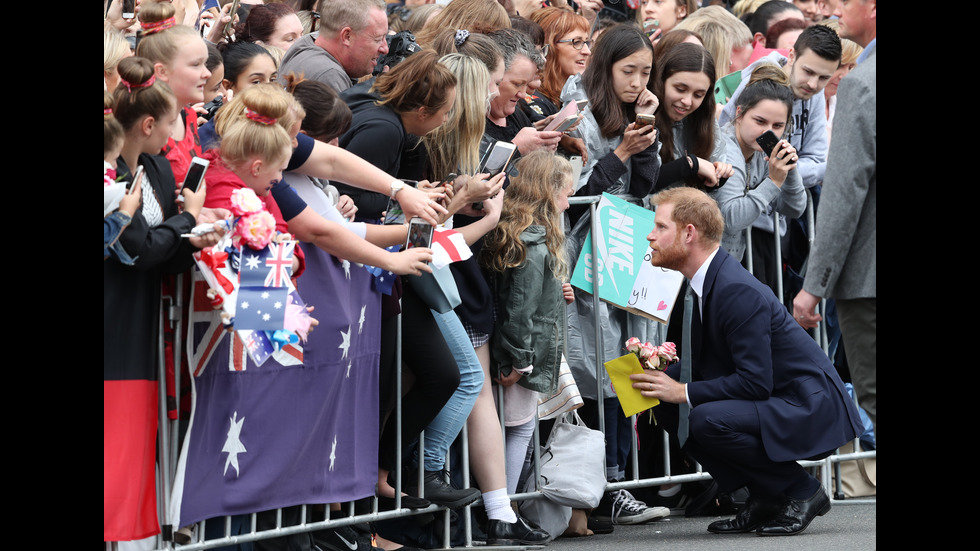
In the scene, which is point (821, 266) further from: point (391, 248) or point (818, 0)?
point (818, 0)

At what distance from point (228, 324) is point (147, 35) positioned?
1183 millimetres

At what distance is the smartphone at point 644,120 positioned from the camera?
20.5 ft

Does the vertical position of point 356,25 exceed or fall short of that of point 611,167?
it exceeds it

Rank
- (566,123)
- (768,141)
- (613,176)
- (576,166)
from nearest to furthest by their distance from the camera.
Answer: (566,123)
(576,166)
(613,176)
(768,141)

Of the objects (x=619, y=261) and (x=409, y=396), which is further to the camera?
(x=619, y=261)

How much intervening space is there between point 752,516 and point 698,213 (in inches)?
56.6

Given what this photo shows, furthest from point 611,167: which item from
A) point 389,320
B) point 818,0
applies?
point 818,0

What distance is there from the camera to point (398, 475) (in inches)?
208

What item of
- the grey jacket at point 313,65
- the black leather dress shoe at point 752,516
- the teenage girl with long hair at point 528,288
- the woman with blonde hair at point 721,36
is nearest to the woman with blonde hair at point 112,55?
the grey jacket at point 313,65

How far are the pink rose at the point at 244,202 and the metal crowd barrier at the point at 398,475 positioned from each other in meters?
0.38

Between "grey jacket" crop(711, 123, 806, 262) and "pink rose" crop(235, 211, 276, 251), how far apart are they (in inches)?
123

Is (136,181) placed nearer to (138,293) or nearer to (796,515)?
(138,293)

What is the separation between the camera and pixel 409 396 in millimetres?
5297

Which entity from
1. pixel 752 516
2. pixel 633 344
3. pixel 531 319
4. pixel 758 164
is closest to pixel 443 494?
pixel 531 319
